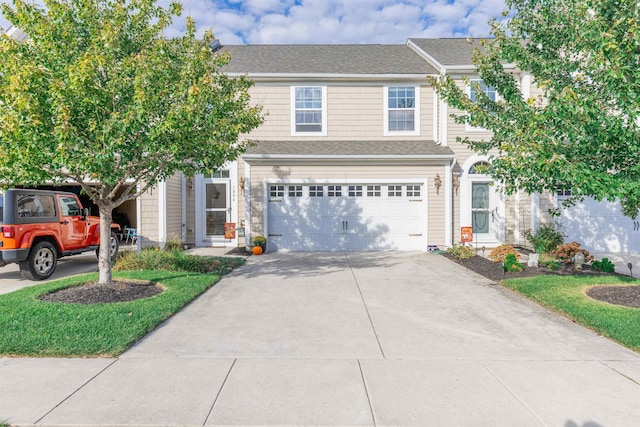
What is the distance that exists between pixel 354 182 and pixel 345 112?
2.79 meters

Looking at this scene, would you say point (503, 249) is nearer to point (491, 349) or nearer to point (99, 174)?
point (491, 349)

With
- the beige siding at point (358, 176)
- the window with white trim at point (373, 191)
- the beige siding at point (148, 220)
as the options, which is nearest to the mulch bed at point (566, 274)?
the beige siding at point (358, 176)

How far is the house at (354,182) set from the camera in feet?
42.1

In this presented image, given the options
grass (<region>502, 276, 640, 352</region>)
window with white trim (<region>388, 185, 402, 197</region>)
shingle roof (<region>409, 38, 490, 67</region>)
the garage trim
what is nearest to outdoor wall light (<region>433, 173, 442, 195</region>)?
the garage trim

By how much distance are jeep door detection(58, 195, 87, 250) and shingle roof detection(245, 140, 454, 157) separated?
5.29 meters

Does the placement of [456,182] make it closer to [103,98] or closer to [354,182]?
[354,182]

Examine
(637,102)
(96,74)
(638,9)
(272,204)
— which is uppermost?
(638,9)

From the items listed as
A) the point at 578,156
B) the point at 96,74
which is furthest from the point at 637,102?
the point at 96,74

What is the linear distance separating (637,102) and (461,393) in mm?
5253

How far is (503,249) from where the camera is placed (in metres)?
10.1

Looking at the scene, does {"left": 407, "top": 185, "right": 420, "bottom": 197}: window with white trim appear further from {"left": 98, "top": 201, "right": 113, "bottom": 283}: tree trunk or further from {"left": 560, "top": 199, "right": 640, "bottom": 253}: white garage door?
{"left": 98, "top": 201, "right": 113, "bottom": 283}: tree trunk

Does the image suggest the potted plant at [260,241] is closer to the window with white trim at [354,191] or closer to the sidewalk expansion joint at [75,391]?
the window with white trim at [354,191]

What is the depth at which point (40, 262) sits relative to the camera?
8.45 metres

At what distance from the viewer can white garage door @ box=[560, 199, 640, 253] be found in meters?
12.8
